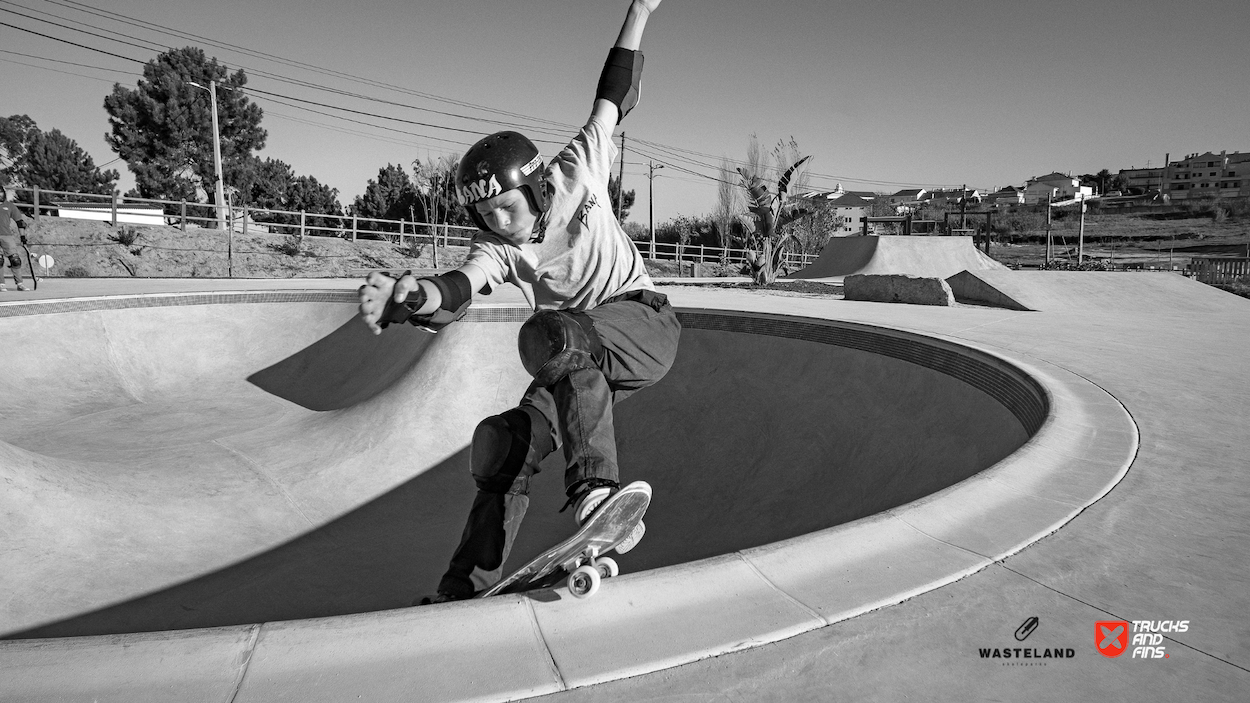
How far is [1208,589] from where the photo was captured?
1.83 m

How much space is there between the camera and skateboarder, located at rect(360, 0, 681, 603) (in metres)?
2.30

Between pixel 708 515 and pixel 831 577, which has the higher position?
pixel 831 577

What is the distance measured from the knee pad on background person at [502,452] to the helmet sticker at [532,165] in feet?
3.05

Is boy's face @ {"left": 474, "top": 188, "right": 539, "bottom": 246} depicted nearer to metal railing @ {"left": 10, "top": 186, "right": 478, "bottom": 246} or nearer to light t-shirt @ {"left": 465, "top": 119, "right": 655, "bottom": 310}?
light t-shirt @ {"left": 465, "top": 119, "right": 655, "bottom": 310}

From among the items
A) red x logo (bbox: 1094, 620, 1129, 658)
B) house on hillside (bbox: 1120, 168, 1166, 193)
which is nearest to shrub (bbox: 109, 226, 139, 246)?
red x logo (bbox: 1094, 620, 1129, 658)

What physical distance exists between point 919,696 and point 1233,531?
1568 mm

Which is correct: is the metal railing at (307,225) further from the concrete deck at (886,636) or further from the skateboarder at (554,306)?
the concrete deck at (886,636)

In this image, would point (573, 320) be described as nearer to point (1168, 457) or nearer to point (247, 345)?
point (1168, 457)

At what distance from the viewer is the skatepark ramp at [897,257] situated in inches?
881

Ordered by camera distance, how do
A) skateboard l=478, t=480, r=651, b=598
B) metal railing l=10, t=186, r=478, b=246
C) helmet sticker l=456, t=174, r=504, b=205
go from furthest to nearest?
metal railing l=10, t=186, r=478, b=246 < helmet sticker l=456, t=174, r=504, b=205 < skateboard l=478, t=480, r=651, b=598

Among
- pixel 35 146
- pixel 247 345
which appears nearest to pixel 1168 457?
pixel 247 345

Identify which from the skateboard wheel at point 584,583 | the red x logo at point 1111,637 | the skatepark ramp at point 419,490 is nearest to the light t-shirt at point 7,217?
the skatepark ramp at point 419,490

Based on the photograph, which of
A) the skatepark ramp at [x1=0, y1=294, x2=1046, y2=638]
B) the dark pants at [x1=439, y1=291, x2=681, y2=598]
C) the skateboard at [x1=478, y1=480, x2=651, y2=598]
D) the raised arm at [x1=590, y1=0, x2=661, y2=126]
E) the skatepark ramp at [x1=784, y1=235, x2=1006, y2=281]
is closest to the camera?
the skateboard at [x1=478, y1=480, x2=651, y2=598]

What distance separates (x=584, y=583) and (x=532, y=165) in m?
1.63
